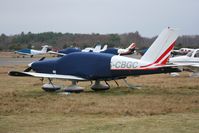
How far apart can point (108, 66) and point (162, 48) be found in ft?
6.99

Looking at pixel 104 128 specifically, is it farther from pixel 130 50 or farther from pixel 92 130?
pixel 130 50

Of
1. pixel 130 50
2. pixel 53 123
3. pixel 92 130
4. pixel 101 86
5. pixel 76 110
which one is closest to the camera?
pixel 92 130

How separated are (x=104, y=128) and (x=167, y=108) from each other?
327 cm

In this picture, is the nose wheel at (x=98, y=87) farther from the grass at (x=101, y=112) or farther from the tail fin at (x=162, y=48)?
the tail fin at (x=162, y=48)

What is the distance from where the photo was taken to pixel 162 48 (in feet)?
49.9

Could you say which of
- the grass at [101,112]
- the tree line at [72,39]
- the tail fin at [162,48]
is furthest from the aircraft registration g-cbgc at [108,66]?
the tree line at [72,39]

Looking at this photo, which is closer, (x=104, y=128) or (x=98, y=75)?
(x=104, y=128)

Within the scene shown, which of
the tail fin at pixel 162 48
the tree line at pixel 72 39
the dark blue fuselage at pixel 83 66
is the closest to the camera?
the tail fin at pixel 162 48

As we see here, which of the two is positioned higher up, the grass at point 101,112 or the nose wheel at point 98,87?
the grass at point 101,112

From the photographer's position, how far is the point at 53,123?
8.77 meters

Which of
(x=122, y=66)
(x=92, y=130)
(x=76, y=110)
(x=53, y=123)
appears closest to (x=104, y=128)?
(x=92, y=130)

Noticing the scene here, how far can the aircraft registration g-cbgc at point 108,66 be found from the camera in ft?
48.4

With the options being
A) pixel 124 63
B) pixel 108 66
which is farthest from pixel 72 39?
pixel 124 63

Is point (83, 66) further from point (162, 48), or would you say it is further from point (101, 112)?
point (101, 112)
